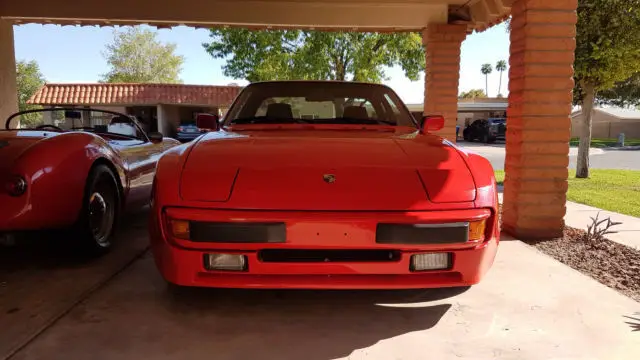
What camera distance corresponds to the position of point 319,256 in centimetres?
222

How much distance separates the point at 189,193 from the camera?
2.22 meters

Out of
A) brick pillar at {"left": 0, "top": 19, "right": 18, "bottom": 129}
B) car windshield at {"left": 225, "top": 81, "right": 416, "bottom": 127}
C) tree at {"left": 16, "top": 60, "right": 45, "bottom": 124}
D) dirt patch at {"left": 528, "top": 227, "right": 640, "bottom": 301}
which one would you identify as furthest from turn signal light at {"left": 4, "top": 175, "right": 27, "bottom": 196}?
tree at {"left": 16, "top": 60, "right": 45, "bottom": 124}

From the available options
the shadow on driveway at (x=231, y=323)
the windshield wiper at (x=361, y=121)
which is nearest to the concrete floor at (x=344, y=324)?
the shadow on driveway at (x=231, y=323)

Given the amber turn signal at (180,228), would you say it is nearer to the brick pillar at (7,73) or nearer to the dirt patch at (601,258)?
the dirt patch at (601,258)

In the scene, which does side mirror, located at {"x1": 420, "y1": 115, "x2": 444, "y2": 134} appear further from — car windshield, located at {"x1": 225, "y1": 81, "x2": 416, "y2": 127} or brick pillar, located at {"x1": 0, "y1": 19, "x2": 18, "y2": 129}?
brick pillar, located at {"x1": 0, "y1": 19, "x2": 18, "y2": 129}

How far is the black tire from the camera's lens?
3.23 metres

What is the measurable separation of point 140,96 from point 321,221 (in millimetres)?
24073

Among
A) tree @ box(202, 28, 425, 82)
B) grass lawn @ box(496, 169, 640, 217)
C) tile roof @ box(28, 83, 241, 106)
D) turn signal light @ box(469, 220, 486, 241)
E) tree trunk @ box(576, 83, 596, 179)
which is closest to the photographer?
turn signal light @ box(469, 220, 486, 241)

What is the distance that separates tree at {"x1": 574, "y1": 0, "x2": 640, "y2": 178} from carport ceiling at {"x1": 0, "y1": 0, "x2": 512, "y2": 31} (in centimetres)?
261

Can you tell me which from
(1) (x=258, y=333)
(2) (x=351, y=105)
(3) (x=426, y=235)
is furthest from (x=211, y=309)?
(2) (x=351, y=105)

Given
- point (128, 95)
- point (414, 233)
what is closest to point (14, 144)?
point (414, 233)

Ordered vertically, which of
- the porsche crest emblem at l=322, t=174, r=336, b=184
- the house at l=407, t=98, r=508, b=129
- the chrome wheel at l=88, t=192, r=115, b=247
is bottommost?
the chrome wheel at l=88, t=192, r=115, b=247

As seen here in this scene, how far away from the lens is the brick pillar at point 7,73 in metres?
7.42

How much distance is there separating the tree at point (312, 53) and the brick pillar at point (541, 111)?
530 inches
